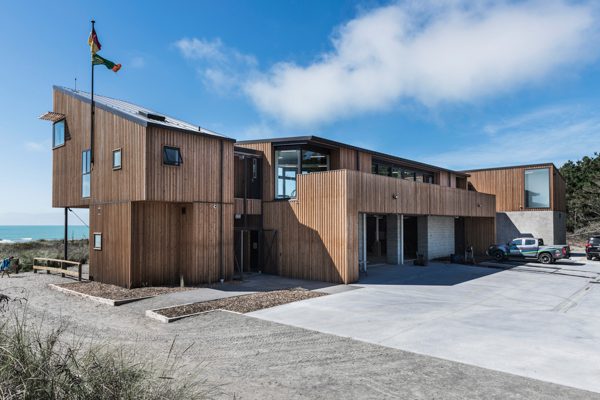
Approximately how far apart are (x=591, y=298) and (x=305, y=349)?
11.1m

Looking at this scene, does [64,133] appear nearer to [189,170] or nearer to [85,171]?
[85,171]

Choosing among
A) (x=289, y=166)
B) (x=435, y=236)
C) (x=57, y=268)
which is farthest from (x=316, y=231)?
(x=57, y=268)

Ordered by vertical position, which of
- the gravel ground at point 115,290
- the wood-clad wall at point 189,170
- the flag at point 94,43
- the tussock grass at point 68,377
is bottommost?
the gravel ground at point 115,290

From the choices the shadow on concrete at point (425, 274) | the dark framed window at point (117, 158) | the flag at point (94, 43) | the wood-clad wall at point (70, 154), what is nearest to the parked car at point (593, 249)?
the shadow on concrete at point (425, 274)

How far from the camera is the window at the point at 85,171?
17.4 metres

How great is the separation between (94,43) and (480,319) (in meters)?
17.4

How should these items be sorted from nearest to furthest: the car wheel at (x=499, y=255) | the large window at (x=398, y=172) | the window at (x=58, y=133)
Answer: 1. the window at (x=58, y=133)
2. the large window at (x=398, y=172)
3. the car wheel at (x=499, y=255)

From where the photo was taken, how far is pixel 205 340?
8.25 metres

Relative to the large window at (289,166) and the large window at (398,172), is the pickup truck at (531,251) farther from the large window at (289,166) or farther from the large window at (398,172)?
the large window at (289,166)

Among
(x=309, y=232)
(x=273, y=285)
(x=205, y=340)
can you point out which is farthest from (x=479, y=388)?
(x=309, y=232)

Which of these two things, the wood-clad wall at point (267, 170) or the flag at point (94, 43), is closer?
the flag at point (94, 43)

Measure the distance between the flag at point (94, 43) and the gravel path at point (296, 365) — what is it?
11464mm

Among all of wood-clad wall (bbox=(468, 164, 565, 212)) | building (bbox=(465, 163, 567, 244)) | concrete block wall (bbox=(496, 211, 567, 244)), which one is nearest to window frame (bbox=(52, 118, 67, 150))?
wood-clad wall (bbox=(468, 164, 565, 212))

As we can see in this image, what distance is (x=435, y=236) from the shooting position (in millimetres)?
25062
